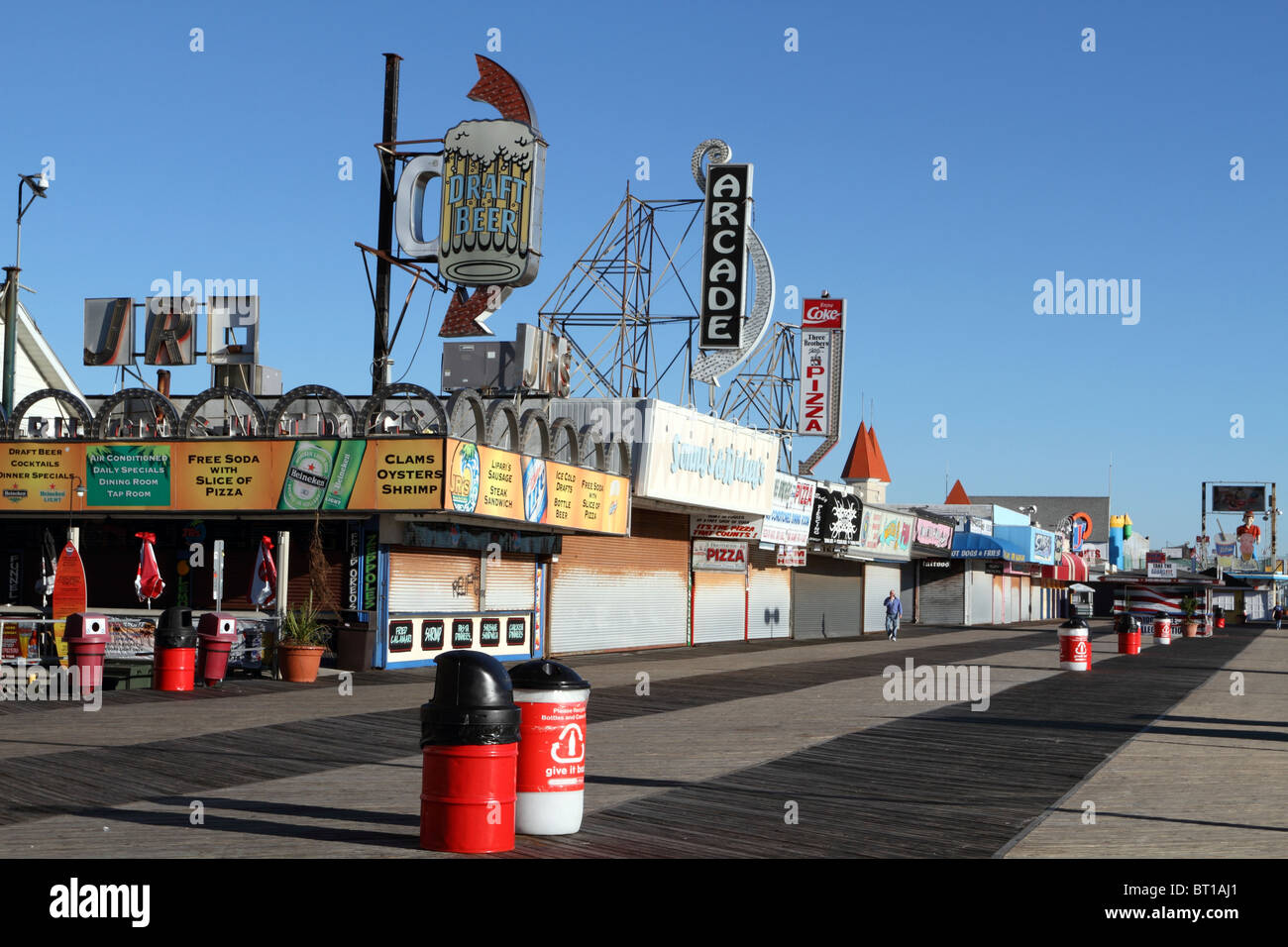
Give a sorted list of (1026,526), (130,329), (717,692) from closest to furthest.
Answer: (717,692), (130,329), (1026,526)

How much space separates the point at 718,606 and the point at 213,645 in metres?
22.7

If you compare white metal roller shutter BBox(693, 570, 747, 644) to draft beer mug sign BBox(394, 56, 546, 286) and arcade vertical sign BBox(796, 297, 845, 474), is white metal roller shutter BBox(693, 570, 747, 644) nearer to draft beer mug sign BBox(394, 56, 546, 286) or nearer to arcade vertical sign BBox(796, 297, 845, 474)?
arcade vertical sign BBox(796, 297, 845, 474)

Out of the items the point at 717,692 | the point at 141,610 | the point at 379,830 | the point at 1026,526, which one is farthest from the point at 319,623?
the point at 1026,526

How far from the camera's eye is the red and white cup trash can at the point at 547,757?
987cm

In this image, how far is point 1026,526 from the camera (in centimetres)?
7388

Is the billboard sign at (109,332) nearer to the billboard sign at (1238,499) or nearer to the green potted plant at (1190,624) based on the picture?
the green potted plant at (1190,624)

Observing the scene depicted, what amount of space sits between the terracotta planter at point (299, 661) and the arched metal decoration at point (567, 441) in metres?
7.50

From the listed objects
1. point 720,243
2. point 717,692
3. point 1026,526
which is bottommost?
point 717,692

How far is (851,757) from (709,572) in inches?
1083

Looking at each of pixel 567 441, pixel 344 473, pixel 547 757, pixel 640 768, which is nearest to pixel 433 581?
pixel 344 473

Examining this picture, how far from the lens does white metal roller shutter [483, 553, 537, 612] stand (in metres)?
30.5

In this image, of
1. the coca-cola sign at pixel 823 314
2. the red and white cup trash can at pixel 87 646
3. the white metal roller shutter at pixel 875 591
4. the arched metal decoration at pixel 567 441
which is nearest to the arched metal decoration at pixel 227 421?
the arched metal decoration at pixel 567 441
